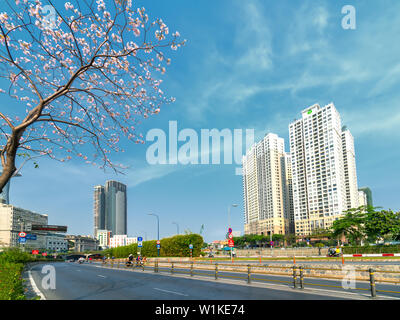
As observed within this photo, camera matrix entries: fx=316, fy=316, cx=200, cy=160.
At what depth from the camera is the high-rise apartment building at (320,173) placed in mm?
175875

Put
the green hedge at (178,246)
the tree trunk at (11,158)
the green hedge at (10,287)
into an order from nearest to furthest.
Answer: the green hedge at (10,287) → the tree trunk at (11,158) → the green hedge at (178,246)

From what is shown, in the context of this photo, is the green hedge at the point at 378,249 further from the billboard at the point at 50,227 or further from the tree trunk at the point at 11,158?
the billboard at the point at 50,227

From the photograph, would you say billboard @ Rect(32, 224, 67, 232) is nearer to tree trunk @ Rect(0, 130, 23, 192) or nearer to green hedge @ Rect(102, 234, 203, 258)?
green hedge @ Rect(102, 234, 203, 258)

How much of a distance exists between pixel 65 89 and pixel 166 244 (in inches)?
2023

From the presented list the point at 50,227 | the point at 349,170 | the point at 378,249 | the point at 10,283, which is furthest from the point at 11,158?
the point at 349,170

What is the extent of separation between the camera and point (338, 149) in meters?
179

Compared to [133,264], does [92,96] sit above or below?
above

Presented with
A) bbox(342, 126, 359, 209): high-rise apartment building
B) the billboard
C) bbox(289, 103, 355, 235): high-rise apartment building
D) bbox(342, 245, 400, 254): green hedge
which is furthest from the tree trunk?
bbox(342, 126, 359, 209): high-rise apartment building

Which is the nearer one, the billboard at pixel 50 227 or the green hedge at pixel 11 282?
the green hedge at pixel 11 282

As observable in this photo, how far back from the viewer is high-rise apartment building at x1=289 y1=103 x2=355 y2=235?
175875mm

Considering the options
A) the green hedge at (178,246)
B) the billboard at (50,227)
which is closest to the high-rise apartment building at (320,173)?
the billboard at (50,227)

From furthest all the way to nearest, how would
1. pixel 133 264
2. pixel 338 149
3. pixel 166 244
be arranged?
1. pixel 338 149
2. pixel 166 244
3. pixel 133 264
